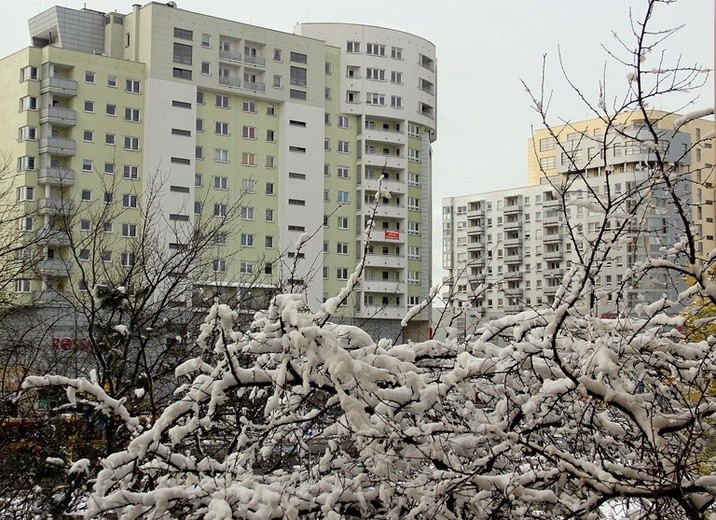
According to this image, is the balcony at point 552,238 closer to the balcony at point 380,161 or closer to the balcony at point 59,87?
the balcony at point 380,161

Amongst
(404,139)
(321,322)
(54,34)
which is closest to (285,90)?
(404,139)

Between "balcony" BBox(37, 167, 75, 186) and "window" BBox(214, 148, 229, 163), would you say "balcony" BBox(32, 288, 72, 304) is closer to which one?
"balcony" BBox(37, 167, 75, 186)

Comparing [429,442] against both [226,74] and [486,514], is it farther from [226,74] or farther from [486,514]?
[226,74]

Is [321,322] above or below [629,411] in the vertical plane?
above

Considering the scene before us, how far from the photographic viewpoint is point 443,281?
5.98 m

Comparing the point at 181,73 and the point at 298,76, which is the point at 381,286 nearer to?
the point at 298,76

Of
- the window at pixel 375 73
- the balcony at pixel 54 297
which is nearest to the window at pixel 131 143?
the balcony at pixel 54 297

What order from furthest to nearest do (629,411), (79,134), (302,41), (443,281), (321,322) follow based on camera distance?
(302,41) → (79,134) → (443,281) → (321,322) → (629,411)

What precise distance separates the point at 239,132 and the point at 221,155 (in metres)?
2.10

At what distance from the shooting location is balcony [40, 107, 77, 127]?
5716 centimetres

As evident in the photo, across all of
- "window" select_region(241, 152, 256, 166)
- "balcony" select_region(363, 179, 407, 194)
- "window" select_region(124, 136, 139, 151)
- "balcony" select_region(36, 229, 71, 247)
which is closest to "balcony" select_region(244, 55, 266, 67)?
"window" select_region(241, 152, 256, 166)

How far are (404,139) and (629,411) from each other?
6948 cm

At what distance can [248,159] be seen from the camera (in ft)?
214

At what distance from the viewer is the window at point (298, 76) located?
67.1 metres
